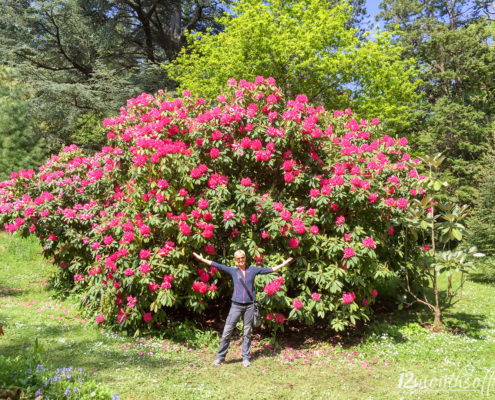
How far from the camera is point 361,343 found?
235 inches

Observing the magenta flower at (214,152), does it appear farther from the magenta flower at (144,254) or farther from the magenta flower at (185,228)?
the magenta flower at (144,254)

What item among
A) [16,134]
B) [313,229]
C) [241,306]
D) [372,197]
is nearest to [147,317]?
[241,306]

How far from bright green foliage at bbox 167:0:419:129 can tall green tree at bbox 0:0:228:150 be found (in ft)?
15.5

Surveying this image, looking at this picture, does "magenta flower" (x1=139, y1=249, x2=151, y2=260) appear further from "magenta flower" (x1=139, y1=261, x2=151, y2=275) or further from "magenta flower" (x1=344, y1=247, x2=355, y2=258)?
"magenta flower" (x1=344, y1=247, x2=355, y2=258)

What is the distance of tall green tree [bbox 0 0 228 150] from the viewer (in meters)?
16.2

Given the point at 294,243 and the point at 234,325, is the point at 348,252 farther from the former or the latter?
the point at 234,325

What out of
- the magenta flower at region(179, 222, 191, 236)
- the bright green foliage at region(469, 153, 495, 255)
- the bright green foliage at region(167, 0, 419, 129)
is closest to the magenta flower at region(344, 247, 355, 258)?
the magenta flower at region(179, 222, 191, 236)

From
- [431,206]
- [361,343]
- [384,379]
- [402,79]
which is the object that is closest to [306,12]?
[402,79]

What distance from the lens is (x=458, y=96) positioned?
23.0 meters

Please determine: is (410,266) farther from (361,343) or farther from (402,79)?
(402,79)

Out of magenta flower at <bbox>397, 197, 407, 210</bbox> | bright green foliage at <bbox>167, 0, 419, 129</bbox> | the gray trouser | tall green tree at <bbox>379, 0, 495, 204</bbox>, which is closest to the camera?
the gray trouser

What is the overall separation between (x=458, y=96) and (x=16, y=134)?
943 inches

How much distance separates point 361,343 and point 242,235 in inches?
100

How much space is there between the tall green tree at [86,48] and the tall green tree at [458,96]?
12.5 meters
